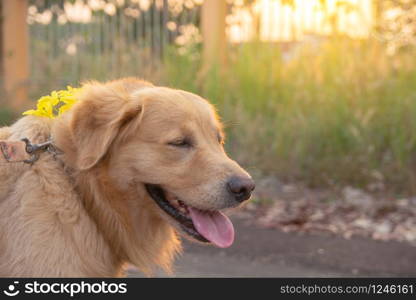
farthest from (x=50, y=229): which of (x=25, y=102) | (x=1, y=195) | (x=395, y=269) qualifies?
(x=25, y=102)

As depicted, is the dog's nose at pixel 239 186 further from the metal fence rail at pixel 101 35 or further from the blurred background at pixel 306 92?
the metal fence rail at pixel 101 35

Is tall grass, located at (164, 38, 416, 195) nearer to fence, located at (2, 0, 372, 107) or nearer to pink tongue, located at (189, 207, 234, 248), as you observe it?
fence, located at (2, 0, 372, 107)

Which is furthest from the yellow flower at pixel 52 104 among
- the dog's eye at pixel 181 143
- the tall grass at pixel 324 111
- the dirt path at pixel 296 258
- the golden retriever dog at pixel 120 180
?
the tall grass at pixel 324 111

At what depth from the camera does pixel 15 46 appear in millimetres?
12516

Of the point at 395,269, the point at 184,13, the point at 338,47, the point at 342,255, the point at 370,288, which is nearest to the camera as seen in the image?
the point at 370,288

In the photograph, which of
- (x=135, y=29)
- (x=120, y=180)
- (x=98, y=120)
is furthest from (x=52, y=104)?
(x=135, y=29)

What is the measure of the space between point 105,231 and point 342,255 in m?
3.01

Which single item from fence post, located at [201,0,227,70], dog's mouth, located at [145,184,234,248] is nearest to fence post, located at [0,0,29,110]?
fence post, located at [201,0,227,70]

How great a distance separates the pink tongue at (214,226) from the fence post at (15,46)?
945 centimetres

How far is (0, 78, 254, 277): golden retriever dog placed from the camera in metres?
3.18

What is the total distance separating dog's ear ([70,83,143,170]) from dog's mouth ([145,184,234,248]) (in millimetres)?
351

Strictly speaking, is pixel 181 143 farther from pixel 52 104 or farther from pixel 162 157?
pixel 52 104

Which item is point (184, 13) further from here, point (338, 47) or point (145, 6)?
point (338, 47)

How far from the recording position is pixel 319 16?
931cm
